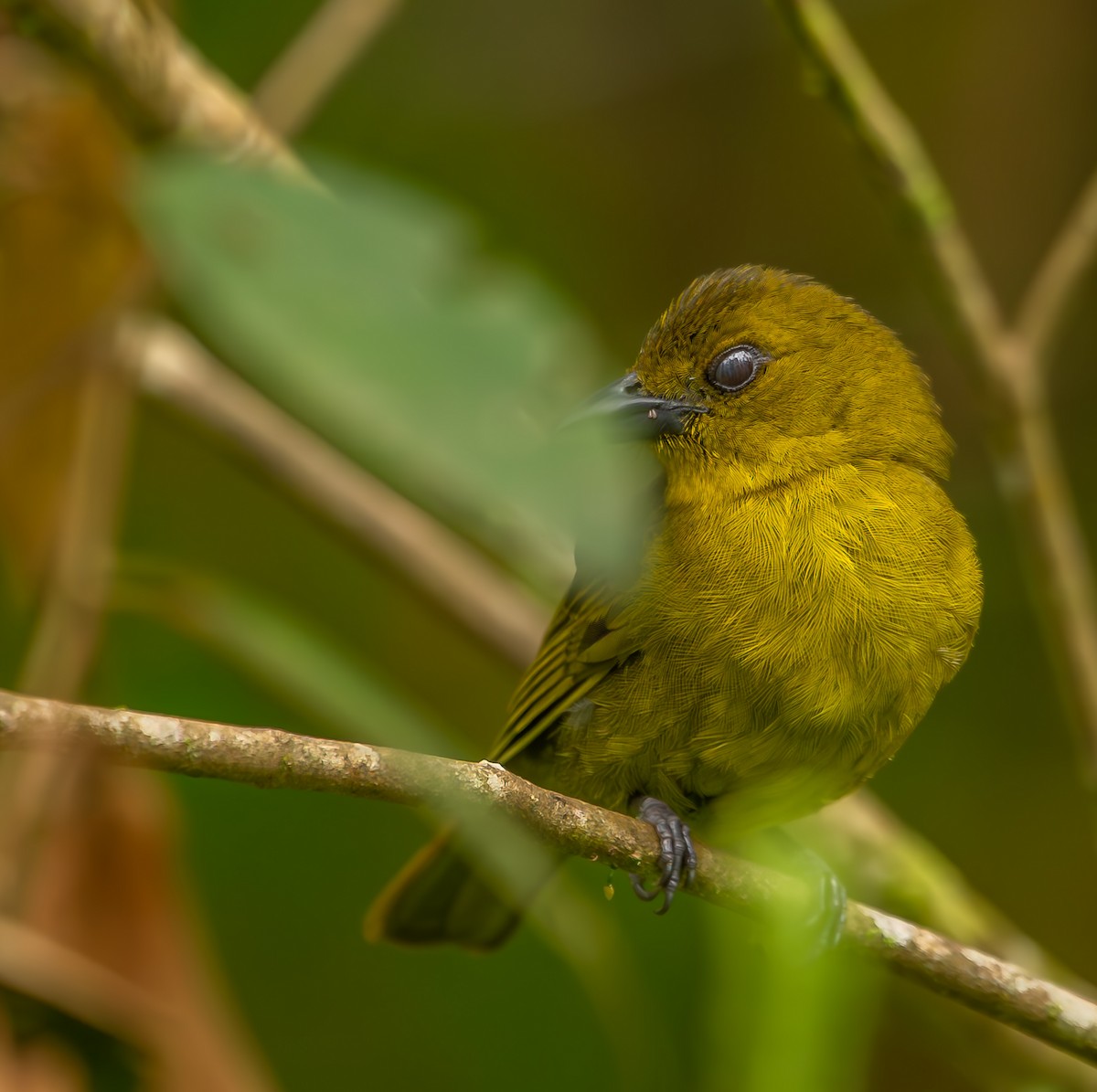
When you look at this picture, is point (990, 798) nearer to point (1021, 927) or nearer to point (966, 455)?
point (1021, 927)

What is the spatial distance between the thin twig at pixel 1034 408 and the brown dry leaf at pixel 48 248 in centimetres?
151

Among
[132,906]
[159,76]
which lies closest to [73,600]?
[132,906]

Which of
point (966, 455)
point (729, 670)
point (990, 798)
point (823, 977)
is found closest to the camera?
point (823, 977)

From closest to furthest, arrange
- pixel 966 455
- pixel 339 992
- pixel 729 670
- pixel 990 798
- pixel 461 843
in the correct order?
pixel 729 670, pixel 461 843, pixel 339 992, pixel 990 798, pixel 966 455

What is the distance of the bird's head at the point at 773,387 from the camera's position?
305 cm

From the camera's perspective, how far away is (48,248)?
3.28m

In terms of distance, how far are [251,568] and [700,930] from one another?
2.10m

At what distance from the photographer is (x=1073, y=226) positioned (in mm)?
3377

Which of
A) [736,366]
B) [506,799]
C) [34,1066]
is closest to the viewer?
[506,799]

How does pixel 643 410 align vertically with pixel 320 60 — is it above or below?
below

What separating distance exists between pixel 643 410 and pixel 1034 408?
824 millimetres

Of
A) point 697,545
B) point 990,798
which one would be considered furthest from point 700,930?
point 697,545

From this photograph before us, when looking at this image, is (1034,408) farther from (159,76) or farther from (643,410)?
(159,76)

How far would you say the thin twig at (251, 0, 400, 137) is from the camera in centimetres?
354
